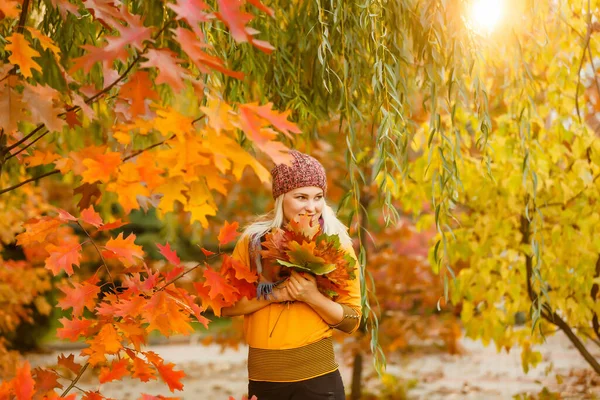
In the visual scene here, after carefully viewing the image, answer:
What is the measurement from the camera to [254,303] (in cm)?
209

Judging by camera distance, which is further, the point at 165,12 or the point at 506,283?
the point at 506,283

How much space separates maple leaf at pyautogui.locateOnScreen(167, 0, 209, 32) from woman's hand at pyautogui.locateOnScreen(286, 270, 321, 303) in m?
1.00

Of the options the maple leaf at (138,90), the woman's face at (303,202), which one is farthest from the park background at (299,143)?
the woman's face at (303,202)

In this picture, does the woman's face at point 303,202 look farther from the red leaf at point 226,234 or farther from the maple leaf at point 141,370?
the maple leaf at point 141,370

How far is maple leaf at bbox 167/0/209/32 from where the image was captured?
3.81 feet

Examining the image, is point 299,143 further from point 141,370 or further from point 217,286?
point 141,370

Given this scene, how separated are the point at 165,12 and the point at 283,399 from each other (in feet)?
3.96

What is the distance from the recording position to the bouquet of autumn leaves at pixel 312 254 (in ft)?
6.42

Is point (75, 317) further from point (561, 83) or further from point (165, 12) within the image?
point (561, 83)

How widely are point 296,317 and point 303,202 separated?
1.16 feet

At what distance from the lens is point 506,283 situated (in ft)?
13.3

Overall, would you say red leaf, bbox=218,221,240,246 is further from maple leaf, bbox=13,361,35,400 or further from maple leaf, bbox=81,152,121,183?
maple leaf, bbox=13,361,35,400

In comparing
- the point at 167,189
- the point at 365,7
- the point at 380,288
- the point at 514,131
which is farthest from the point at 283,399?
the point at 380,288

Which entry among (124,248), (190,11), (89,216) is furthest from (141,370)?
(190,11)
